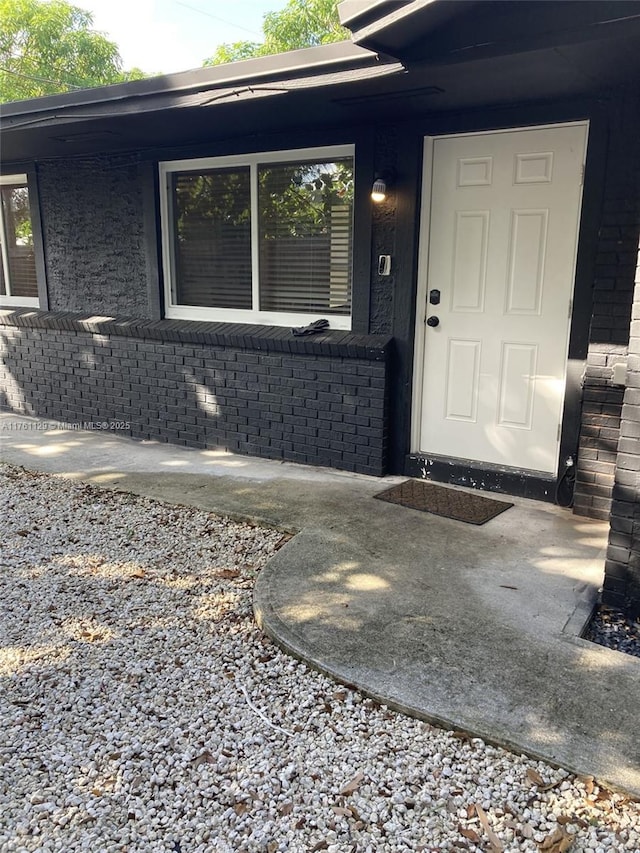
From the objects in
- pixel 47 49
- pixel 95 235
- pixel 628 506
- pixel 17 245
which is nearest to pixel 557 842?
pixel 628 506

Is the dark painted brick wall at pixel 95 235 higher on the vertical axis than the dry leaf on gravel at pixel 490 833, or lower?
higher

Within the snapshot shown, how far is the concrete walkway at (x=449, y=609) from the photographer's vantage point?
2.04m

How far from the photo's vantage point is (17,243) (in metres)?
6.86

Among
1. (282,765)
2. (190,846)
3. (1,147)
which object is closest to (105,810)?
(190,846)

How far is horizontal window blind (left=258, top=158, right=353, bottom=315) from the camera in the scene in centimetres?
470

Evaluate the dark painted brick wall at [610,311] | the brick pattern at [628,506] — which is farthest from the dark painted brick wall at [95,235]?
the brick pattern at [628,506]

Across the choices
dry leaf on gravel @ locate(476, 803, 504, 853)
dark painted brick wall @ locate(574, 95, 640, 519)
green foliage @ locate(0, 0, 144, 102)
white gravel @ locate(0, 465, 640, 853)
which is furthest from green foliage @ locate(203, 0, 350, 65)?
dry leaf on gravel @ locate(476, 803, 504, 853)

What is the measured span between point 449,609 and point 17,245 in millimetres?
6214

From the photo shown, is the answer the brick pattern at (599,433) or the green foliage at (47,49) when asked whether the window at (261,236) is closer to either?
the brick pattern at (599,433)

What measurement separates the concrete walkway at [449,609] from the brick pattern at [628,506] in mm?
157

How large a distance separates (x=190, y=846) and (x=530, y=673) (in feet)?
4.14

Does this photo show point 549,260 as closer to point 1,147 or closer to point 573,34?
point 573,34

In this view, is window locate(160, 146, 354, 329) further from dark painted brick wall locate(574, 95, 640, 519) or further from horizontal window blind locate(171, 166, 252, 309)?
dark painted brick wall locate(574, 95, 640, 519)

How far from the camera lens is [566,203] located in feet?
12.4
